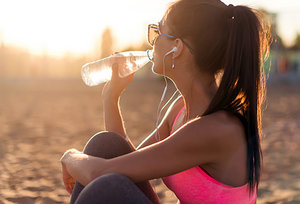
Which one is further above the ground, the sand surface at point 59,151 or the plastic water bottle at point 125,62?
the plastic water bottle at point 125,62

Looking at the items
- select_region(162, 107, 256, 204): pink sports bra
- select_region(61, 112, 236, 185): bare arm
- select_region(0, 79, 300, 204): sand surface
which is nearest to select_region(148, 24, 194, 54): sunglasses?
select_region(61, 112, 236, 185): bare arm

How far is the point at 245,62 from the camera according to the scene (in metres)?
1.76

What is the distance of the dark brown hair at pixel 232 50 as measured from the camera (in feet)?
5.79

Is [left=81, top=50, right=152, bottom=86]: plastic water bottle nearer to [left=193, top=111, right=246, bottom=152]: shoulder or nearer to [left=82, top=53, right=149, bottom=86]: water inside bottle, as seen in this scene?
[left=82, top=53, right=149, bottom=86]: water inside bottle

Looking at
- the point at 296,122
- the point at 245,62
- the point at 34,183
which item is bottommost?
the point at 296,122

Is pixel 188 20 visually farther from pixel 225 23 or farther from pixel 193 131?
pixel 193 131

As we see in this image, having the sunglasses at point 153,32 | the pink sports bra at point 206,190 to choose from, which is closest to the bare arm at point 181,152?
the pink sports bra at point 206,190

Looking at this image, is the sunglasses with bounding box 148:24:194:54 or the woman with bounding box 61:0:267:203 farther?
the sunglasses with bounding box 148:24:194:54

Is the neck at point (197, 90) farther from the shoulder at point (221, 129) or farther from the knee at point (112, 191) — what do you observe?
the knee at point (112, 191)

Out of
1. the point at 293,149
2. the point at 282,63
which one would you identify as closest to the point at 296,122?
the point at 293,149

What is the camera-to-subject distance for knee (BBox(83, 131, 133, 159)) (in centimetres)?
210

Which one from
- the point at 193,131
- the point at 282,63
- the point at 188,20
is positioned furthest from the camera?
the point at 282,63

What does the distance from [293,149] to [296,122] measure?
3.33 meters

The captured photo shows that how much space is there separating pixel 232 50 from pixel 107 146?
863mm
